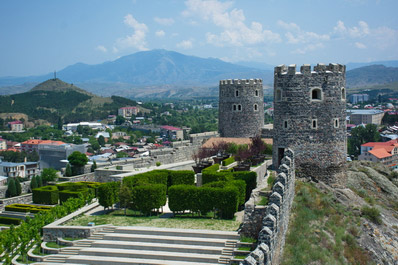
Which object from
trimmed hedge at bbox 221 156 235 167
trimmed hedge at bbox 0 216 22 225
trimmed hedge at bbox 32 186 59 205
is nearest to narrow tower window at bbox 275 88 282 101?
trimmed hedge at bbox 221 156 235 167

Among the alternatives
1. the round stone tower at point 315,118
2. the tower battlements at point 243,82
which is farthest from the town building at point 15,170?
the round stone tower at point 315,118

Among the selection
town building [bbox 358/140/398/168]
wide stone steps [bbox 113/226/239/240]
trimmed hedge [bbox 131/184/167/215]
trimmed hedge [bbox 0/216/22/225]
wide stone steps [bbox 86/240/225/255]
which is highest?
trimmed hedge [bbox 131/184/167/215]

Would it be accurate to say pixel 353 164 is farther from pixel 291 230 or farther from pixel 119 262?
pixel 119 262

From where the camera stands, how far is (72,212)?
23.9 m

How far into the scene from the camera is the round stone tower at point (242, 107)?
38062 millimetres

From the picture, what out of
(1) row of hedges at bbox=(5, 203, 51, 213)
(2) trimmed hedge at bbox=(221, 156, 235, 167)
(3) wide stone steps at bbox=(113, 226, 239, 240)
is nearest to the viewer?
(3) wide stone steps at bbox=(113, 226, 239, 240)

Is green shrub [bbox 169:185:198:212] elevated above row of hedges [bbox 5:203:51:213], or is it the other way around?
green shrub [bbox 169:185:198:212]

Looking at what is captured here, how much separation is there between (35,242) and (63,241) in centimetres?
210

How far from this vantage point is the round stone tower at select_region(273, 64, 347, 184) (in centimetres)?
2534

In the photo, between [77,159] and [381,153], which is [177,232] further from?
[381,153]

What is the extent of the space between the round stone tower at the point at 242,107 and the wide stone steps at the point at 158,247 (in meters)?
21.1

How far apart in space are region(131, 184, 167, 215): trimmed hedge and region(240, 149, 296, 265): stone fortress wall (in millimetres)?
5400

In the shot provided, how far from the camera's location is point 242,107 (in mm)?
38031

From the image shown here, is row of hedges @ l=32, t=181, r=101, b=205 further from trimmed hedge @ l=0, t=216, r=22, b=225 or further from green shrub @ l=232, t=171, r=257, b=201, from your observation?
green shrub @ l=232, t=171, r=257, b=201
